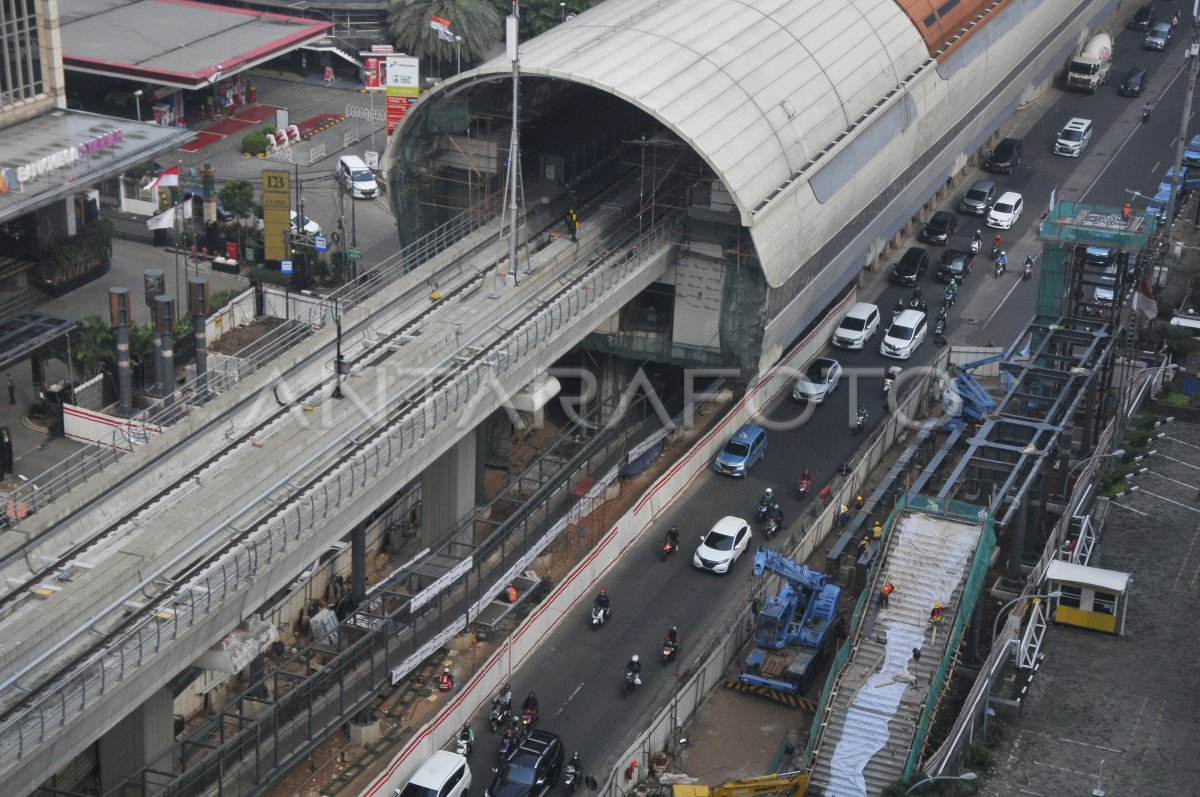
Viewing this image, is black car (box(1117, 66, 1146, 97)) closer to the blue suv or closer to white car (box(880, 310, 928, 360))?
white car (box(880, 310, 928, 360))

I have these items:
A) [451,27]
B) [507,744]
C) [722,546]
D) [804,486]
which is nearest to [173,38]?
[451,27]

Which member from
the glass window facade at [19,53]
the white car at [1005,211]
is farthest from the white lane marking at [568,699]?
the white car at [1005,211]

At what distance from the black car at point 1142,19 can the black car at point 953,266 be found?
46.6 m

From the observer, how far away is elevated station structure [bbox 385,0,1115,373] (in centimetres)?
7931

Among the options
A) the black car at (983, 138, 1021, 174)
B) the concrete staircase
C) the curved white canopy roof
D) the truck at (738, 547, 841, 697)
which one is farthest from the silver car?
the truck at (738, 547, 841, 697)

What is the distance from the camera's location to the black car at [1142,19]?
13700 centimetres

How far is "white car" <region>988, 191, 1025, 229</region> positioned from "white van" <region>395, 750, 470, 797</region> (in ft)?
181

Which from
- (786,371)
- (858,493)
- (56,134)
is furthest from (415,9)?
(858,493)

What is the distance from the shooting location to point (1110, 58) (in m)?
129

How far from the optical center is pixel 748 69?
84.2 m

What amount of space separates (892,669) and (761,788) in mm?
7286

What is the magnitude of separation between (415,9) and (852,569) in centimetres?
6042

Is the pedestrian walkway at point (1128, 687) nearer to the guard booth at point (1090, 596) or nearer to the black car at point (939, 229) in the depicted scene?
the guard booth at point (1090, 596)

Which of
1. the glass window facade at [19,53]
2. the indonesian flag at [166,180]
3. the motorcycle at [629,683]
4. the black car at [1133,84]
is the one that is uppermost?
the glass window facade at [19,53]
